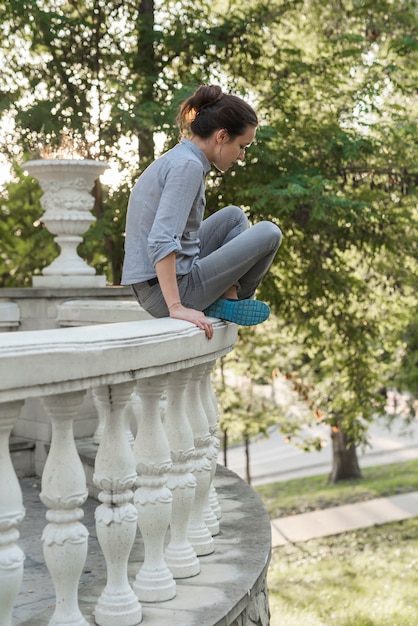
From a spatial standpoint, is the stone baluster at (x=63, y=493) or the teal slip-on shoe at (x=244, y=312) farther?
the teal slip-on shoe at (x=244, y=312)

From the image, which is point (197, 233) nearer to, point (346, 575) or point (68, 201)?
point (68, 201)

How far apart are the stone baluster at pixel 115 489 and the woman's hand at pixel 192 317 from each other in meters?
0.63

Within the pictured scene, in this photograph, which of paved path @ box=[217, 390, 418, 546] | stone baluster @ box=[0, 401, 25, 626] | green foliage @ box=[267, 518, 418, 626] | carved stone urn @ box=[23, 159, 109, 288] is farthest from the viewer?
paved path @ box=[217, 390, 418, 546]

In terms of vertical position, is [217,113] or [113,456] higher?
[217,113]

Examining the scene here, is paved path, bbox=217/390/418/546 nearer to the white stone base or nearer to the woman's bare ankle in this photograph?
the white stone base

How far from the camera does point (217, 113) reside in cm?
354

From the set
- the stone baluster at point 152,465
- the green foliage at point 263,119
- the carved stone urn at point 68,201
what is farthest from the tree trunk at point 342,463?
the stone baluster at point 152,465

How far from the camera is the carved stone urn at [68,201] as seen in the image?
6.15 meters

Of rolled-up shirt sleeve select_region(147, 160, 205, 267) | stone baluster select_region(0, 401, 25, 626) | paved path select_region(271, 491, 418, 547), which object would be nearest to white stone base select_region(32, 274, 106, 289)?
rolled-up shirt sleeve select_region(147, 160, 205, 267)

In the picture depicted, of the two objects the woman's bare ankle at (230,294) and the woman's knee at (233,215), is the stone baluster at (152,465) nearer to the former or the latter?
the woman's bare ankle at (230,294)

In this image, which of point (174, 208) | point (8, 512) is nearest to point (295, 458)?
point (174, 208)

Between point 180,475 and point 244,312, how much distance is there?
797 millimetres

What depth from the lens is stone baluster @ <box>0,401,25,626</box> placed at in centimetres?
209

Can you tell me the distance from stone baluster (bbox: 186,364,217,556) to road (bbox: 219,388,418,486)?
20.1 meters
